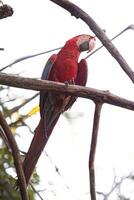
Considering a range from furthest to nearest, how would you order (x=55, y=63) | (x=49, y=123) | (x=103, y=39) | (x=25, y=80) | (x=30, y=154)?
(x=55, y=63), (x=49, y=123), (x=30, y=154), (x=103, y=39), (x=25, y=80)

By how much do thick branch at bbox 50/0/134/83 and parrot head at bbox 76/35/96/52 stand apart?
1110 mm

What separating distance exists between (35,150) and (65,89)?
57cm

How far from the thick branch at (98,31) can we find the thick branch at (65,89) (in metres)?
0.09

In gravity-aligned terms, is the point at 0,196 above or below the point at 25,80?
below

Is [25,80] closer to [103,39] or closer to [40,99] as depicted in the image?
[103,39]

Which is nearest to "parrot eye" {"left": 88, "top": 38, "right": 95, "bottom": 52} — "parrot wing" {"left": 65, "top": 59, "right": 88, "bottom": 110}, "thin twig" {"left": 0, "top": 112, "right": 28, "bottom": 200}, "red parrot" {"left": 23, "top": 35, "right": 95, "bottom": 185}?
"red parrot" {"left": 23, "top": 35, "right": 95, "bottom": 185}

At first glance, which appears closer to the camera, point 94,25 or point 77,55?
point 94,25

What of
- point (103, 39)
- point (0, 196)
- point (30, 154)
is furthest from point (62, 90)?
point (0, 196)

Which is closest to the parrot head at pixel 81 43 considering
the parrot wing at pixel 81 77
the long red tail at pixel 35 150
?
the parrot wing at pixel 81 77

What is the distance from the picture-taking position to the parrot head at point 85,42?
279 cm

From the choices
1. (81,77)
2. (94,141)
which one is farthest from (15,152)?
(81,77)

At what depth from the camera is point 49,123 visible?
2420mm

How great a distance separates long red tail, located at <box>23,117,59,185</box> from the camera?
1.87 meters

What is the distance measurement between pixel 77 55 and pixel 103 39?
48.7 inches
